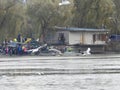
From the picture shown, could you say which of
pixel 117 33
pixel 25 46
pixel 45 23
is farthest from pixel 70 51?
pixel 117 33

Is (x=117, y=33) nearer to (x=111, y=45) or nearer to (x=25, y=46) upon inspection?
(x=111, y=45)

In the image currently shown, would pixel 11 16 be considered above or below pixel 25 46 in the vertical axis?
above

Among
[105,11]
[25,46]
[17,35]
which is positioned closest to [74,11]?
[105,11]

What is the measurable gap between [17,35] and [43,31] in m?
4.32

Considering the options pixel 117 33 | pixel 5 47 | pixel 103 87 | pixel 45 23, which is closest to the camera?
pixel 103 87

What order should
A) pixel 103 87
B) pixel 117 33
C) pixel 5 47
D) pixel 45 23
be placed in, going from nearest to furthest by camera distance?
pixel 103 87 < pixel 5 47 < pixel 45 23 < pixel 117 33

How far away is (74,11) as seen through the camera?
64.8m

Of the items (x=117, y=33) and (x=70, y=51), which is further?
(x=117, y=33)

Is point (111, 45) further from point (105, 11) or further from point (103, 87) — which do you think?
point (103, 87)

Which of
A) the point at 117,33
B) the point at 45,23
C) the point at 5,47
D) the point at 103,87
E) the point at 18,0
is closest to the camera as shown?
the point at 103,87

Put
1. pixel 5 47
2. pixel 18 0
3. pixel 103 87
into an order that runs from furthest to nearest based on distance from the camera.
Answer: pixel 18 0
pixel 5 47
pixel 103 87

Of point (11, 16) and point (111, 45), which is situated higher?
point (11, 16)

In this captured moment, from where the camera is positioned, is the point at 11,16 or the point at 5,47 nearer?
the point at 5,47

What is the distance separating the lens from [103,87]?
1518cm
